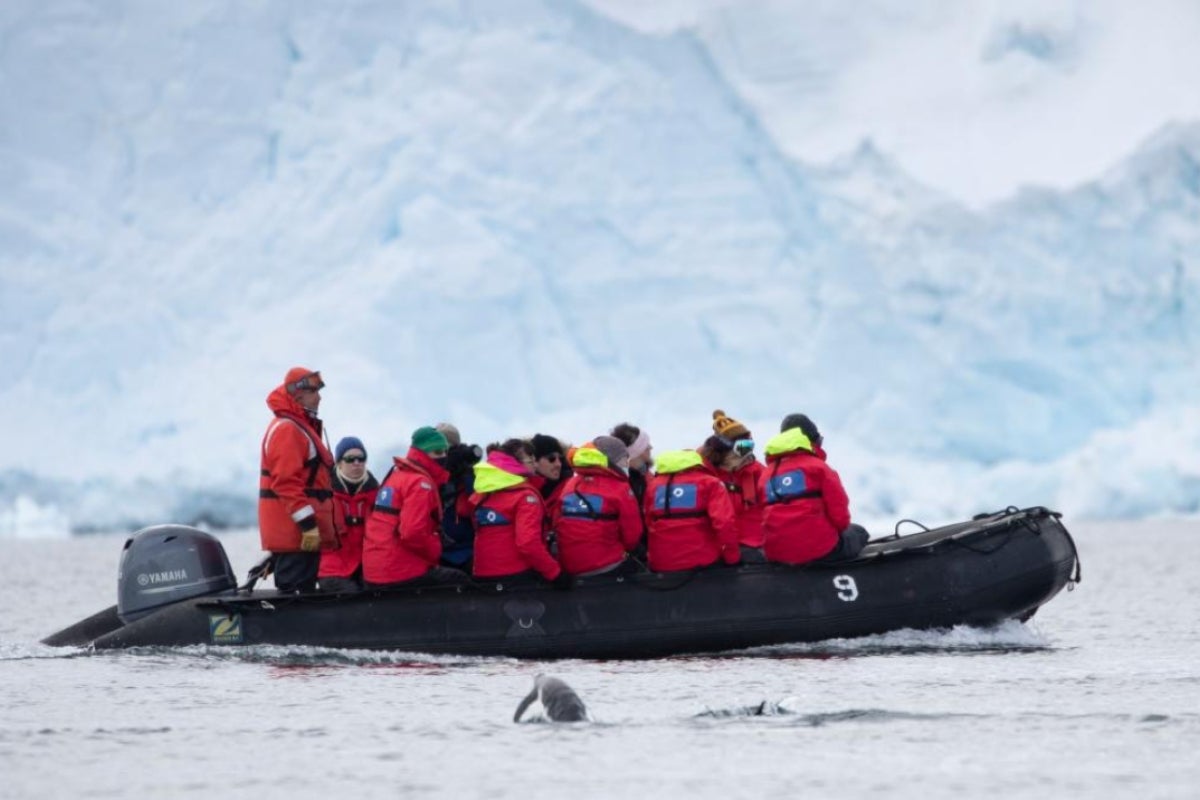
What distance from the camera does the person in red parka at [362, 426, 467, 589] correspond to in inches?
328

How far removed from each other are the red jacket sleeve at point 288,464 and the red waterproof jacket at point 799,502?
7.07 feet

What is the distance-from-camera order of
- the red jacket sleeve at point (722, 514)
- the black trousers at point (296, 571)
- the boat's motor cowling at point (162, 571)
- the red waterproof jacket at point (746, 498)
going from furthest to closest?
the red waterproof jacket at point (746, 498)
the boat's motor cowling at point (162, 571)
the black trousers at point (296, 571)
the red jacket sleeve at point (722, 514)

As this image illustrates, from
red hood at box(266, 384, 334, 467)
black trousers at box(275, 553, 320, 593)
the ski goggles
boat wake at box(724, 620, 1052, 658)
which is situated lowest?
boat wake at box(724, 620, 1052, 658)

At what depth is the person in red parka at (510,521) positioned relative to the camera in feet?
27.7

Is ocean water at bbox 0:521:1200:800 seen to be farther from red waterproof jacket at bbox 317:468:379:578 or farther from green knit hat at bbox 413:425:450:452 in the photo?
green knit hat at bbox 413:425:450:452

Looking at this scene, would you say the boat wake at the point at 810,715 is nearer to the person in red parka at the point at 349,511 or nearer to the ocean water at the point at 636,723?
the ocean water at the point at 636,723

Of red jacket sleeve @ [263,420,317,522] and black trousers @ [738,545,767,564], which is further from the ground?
red jacket sleeve @ [263,420,317,522]

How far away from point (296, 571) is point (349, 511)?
0.43 metres

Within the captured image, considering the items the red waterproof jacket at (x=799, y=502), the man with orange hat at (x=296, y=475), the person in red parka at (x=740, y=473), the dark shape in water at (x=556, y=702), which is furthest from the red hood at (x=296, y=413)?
the dark shape in water at (x=556, y=702)

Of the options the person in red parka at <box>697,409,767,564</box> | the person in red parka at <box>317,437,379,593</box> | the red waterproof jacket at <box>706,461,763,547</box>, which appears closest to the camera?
the person in red parka at <box>317,437,379,593</box>

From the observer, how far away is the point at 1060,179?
88.5ft

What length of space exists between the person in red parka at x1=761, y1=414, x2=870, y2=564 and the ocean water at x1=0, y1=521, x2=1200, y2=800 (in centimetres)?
47

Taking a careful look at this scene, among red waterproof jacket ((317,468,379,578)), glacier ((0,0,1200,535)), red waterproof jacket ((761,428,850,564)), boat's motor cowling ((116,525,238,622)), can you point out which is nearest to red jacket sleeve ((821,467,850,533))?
red waterproof jacket ((761,428,850,564))

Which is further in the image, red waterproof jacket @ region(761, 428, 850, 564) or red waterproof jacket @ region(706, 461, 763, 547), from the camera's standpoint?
red waterproof jacket @ region(706, 461, 763, 547)
